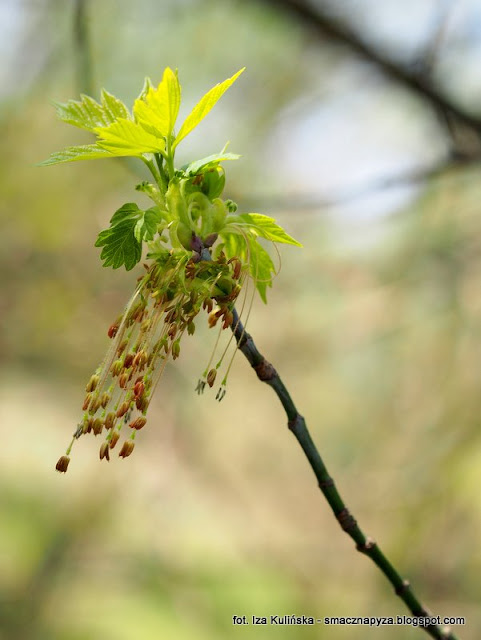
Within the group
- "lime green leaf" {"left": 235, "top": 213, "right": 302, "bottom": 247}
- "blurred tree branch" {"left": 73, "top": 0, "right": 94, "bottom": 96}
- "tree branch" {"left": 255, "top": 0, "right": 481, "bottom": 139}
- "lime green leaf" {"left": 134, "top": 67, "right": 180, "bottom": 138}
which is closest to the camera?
Result: "lime green leaf" {"left": 134, "top": 67, "right": 180, "bottom": 138}

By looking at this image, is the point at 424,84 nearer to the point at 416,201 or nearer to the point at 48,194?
the point at 416,201

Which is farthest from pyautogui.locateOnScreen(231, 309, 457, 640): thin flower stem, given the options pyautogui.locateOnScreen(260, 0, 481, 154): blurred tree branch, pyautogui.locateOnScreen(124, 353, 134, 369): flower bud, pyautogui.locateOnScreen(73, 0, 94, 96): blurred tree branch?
pyautogui.locateOnScreen(260, 0, 481, 154): blurred tree branch

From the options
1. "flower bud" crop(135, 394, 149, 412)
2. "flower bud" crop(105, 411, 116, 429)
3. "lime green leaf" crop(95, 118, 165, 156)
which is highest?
"lime green leaf" crop(95, 118, 165, 156)

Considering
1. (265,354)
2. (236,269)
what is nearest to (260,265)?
(236,269)

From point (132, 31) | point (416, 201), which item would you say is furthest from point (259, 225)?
point (132, 31)

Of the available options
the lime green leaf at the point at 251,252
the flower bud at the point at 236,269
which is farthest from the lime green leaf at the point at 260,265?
the flower bud at the point at 236,269

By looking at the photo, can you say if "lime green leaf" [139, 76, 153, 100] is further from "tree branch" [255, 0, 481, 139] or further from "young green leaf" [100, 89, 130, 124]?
"tree branch" [255, 0, 481, 139]

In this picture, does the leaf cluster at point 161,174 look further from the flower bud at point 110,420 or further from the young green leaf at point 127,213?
the flower bud at point 110,420
